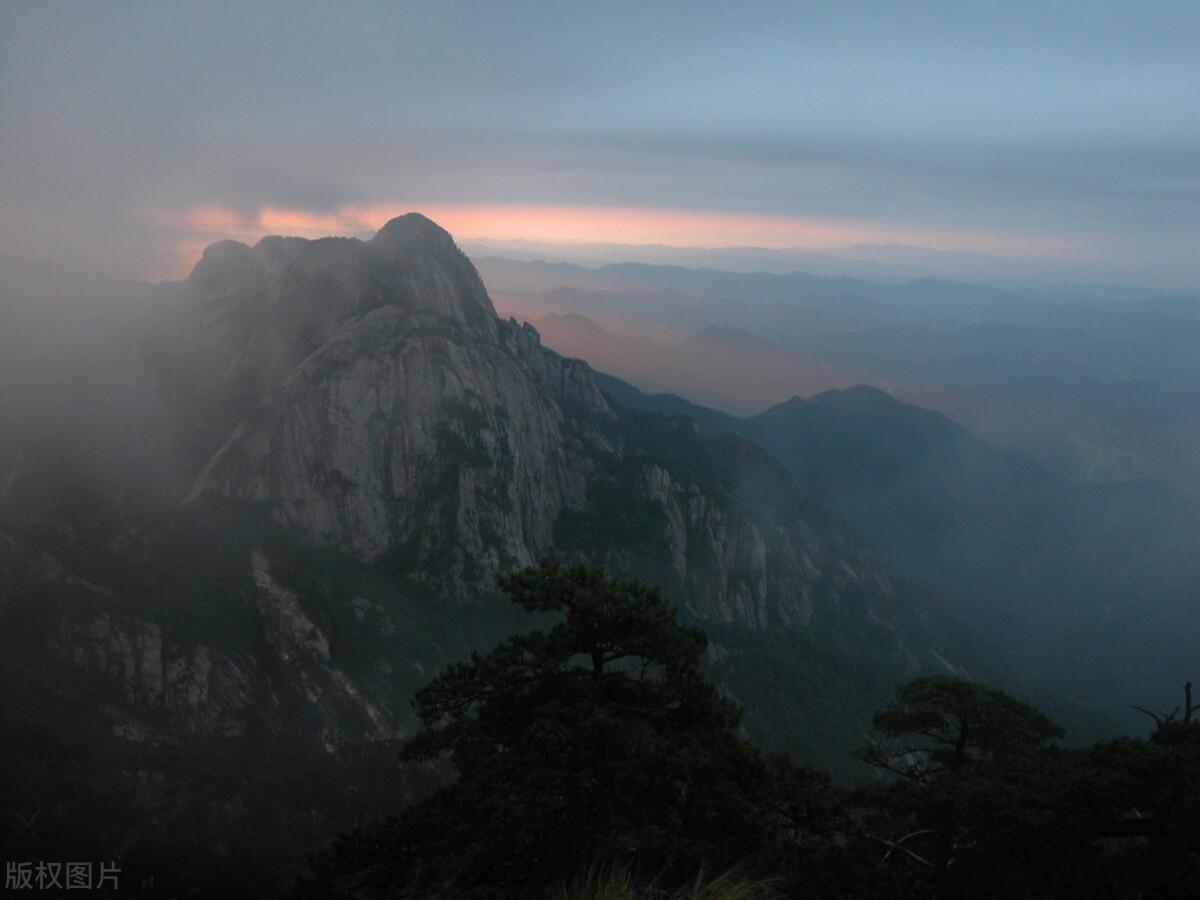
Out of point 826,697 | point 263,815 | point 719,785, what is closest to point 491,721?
point 719,785

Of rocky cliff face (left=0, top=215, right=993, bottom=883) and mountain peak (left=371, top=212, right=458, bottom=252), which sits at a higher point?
mountain peak (left=371, top=212, right=458, bottom=252)

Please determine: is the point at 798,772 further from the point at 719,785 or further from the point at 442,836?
the point at 442,836

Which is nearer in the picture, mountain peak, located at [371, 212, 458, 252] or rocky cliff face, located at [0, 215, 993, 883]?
rocky cliff face, located at [0, 215, 993, 883]

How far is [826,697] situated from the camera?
4099 inches

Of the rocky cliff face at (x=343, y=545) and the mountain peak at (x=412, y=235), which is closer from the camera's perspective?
the rocky cliff face at (x=343, y=545)

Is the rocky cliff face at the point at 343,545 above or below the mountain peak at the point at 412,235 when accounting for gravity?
below

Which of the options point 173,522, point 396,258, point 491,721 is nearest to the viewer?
point 491,721

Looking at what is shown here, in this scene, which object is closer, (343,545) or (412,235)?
(343,545)

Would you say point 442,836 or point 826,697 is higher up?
point 442,836

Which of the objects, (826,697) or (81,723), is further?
(826,697)

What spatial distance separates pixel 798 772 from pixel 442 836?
30.9 ft

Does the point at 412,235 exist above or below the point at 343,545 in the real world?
above

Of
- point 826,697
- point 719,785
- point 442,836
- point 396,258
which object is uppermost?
point 396,258

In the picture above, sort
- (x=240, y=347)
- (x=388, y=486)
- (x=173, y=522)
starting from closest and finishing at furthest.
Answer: (x=173, y=522), (x=388, y=486), (x=240, y=347)
